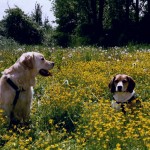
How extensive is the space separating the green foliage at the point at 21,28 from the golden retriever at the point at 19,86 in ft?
101

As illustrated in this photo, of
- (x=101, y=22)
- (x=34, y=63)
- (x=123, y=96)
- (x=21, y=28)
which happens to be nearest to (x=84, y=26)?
(x=101, y=22)

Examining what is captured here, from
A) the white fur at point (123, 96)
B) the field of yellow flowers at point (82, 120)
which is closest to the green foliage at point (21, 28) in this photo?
the field of yellow flowers at point (82, 120)

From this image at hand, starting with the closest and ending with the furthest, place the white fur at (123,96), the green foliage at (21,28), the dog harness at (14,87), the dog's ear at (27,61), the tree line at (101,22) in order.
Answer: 1. the dog harness at (14,87)
2. the dog's ear at (27,61)
3. the white fur at (123,96)
4. the tree line at (101,22)
5. the green foliage at (21,28)

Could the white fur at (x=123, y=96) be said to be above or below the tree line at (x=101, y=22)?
below

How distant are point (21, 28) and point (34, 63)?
1234 inches

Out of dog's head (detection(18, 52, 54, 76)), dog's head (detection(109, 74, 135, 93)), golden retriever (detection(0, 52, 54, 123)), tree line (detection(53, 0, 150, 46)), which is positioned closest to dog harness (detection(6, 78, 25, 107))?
golden retriever (detection(0, 52, 54, 123))

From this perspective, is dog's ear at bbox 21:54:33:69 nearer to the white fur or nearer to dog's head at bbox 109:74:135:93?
dog's head at bbox 109:74:135:93

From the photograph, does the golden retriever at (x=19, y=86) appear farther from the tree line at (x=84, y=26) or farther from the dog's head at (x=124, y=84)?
the tree line at (x=84, y=26)

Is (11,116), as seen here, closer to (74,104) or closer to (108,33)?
(74,104)

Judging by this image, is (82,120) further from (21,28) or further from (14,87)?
(21,28)

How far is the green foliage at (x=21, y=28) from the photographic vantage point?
3712cm

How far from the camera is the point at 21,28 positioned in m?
37.4

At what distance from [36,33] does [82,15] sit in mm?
11780

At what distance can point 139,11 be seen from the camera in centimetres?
4566
